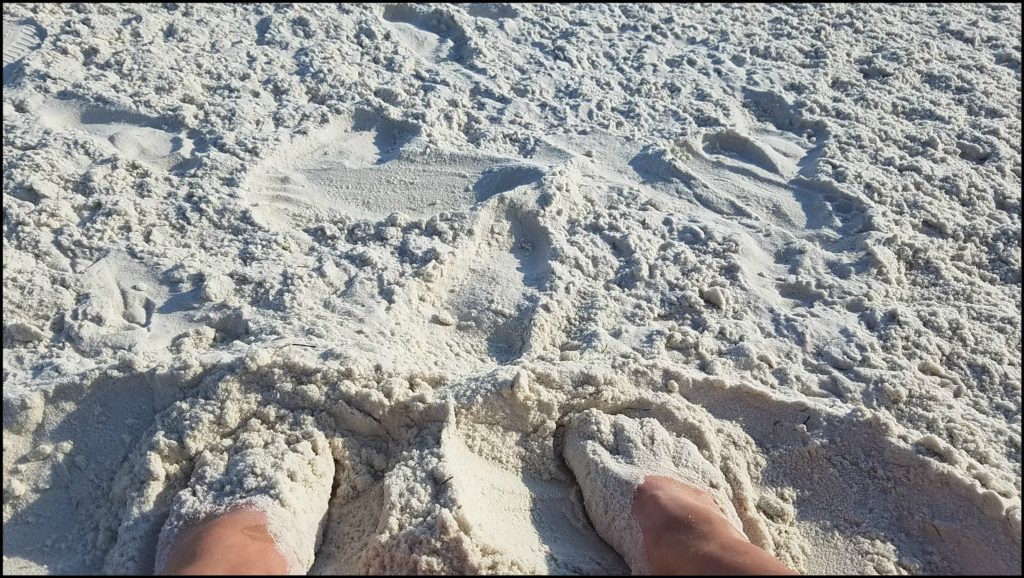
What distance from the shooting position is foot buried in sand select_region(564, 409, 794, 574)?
5.00 feet

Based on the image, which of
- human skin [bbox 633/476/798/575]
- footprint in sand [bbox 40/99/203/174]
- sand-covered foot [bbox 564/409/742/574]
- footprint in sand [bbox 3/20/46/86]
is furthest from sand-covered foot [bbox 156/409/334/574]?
footprint in sand [bbox 3/20/46/86]

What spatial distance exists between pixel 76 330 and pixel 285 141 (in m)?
1.08

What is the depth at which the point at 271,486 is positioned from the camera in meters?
1.60

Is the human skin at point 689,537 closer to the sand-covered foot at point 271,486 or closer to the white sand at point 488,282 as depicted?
the white sand at point 488,282

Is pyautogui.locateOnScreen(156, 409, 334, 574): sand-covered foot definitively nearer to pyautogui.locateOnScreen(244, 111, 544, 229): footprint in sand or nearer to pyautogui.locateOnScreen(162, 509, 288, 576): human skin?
pyautogui.locateOnScreen(162, 509, 288, 576): human skin

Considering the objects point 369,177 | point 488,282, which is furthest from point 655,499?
point 369,177

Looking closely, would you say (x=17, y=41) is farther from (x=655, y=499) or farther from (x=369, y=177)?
(x=655, y=499)

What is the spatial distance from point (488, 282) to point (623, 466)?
762 millimetres

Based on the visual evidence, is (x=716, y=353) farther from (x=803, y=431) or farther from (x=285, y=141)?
(x=285, y=141)

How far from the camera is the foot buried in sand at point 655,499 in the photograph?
152cm

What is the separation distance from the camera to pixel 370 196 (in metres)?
2.51

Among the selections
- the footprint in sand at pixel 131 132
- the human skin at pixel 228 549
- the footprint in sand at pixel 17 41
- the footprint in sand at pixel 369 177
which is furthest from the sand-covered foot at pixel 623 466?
the footprint in sand at pixel 17 41

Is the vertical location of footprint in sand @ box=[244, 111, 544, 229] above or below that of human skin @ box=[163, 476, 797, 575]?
above

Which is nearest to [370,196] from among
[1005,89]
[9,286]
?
[9,286]
